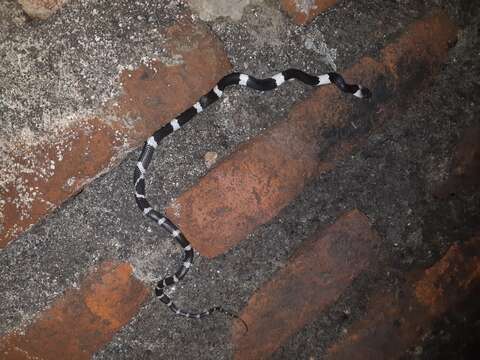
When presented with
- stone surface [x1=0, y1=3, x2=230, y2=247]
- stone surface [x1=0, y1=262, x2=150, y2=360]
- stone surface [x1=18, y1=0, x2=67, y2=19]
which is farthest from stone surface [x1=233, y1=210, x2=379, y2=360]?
stone surface [x1=18, y1=0, x2=67, y2=19]

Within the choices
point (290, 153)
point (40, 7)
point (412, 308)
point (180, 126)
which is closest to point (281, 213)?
point (290, 153)

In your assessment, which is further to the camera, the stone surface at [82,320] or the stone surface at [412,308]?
the stone surface at [412,308]

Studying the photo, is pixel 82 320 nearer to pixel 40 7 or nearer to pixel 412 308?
pixel 40 7

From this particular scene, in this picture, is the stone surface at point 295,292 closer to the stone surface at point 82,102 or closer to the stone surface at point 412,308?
the stone surface at point 412,308

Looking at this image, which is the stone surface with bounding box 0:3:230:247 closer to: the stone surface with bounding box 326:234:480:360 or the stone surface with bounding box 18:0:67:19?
the stone surface with bounding box 18:0:67:19

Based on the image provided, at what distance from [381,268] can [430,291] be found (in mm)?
165

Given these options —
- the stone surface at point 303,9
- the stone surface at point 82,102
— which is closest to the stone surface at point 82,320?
the stone surface at point 82,102

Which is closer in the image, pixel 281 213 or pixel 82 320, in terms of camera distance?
pixel 82 320

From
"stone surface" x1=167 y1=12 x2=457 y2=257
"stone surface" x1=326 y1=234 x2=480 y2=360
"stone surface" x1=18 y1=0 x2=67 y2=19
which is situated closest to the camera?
"stone surface" x1=18 y1=0 x2=67 y2=19

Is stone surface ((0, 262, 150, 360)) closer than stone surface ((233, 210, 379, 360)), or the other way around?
stone surface ((0, 262, 150, 360))

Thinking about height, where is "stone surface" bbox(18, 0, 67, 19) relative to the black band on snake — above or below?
above

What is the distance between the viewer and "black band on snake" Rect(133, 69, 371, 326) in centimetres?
92

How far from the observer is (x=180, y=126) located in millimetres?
953

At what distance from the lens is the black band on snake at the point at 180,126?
0.92m
